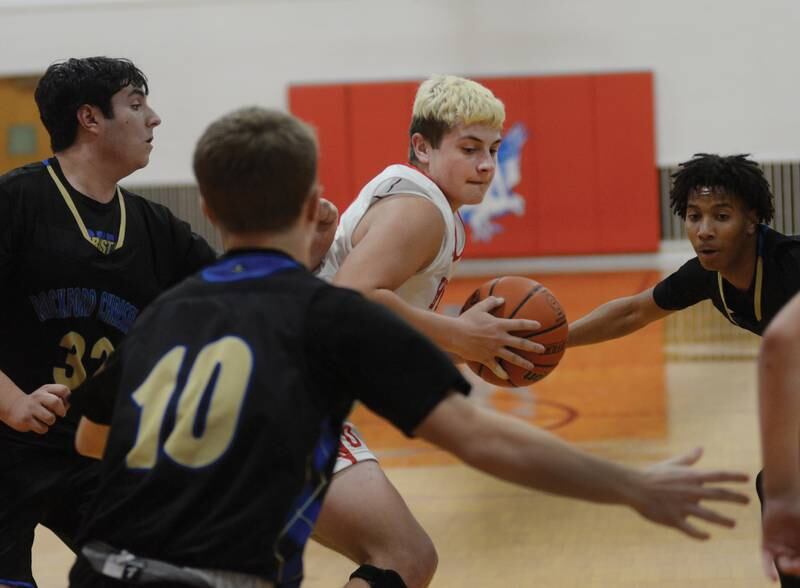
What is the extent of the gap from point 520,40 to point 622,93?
1.50 m

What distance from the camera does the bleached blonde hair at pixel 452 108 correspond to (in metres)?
3.49

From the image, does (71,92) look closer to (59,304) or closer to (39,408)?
(59,304)

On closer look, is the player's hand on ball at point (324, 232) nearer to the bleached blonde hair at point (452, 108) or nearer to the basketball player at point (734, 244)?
the bleached blonde hair at point (452, 108)

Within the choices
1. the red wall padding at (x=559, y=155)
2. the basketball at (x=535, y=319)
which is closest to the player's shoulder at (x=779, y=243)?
the basketball at (x=535, y=319)

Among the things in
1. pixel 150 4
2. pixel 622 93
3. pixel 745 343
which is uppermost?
pixel 150 4

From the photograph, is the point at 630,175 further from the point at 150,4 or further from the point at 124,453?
the point at 124,453

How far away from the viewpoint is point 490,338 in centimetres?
322

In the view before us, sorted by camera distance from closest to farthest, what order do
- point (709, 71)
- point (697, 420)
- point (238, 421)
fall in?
1. point (238, 421)
2. point (697, 420)
3. point (709, 71)

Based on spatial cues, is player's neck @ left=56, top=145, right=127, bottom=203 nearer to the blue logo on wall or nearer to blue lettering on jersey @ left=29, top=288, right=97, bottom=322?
blue lettering on jersey @ left=29, top=288, right=97, bottom=322

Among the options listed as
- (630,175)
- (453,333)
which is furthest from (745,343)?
(453,333)

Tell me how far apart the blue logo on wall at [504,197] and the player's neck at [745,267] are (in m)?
11.6

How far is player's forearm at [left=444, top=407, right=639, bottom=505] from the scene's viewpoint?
1.90 m

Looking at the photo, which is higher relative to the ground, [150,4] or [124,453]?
[150,4]

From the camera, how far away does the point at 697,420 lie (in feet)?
23.6
